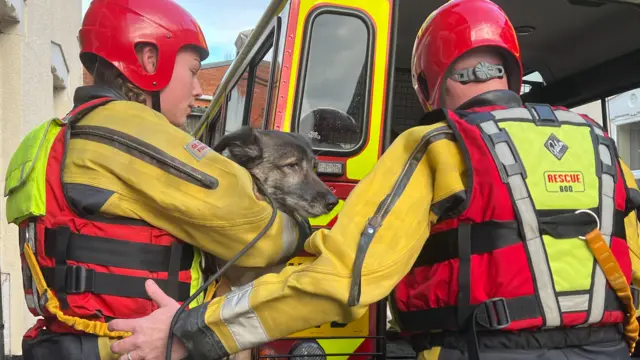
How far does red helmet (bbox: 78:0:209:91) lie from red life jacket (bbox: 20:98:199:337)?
401mm

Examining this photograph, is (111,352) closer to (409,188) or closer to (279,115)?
(409,188)

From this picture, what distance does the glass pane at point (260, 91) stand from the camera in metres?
3.83

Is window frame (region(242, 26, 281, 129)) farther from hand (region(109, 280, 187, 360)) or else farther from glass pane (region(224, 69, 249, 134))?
hand (region(109, 280, 187, 360))

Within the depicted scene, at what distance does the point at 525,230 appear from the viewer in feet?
6.05

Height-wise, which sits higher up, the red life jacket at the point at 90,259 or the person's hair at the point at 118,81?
the person's hair at the point at 118,81

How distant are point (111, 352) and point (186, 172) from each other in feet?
2.02

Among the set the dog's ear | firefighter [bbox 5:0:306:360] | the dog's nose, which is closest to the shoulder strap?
firefighter [bbox 5:0:306:360]

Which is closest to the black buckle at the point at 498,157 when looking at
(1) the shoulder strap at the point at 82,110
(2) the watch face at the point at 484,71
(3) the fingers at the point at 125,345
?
(2) the watch face at the point at 484,71

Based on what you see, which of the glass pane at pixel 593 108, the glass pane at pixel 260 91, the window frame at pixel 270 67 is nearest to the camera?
the window frame at pixel 270 67

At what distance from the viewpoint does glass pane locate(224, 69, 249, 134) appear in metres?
4.85

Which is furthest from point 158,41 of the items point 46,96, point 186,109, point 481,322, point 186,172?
point 46,96

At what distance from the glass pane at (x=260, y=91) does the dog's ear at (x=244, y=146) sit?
919 mm

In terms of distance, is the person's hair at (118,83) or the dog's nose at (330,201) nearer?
the person's hair at (118,83)

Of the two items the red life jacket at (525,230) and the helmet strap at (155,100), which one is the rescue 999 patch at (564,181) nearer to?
the red life jacket at (525,230)
